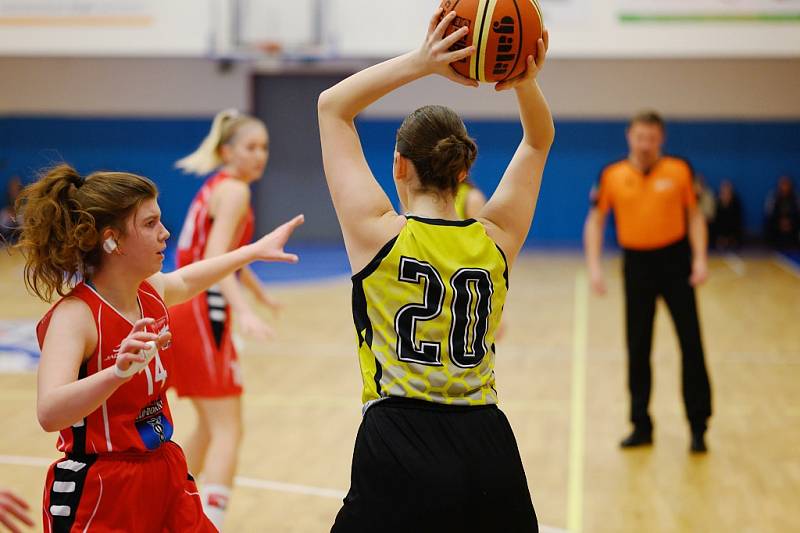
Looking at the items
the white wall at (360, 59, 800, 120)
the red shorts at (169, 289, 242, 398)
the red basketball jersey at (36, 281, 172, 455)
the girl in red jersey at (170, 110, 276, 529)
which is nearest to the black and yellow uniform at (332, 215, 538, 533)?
the red basketball jersey at (36, 281, 172, 455)

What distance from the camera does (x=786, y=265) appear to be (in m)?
16.3

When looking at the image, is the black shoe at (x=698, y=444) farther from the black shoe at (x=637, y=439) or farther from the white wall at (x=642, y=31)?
the white wall at (x=642, y=31)

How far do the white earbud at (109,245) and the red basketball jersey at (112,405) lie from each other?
0.11 m

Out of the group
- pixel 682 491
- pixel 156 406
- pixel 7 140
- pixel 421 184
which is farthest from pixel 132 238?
pixel 7 140

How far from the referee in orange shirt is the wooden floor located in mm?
355

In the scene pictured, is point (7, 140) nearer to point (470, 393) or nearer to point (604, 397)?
point (604, 397)

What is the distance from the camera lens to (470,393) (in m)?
2.54

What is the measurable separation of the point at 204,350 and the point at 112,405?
1.78 m

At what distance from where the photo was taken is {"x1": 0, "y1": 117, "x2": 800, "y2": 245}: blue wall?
742 inches

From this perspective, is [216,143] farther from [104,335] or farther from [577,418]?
[577,418]

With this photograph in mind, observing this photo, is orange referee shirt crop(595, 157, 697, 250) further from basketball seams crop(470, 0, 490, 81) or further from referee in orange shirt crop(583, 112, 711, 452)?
basketball seams crop(470, 0, 490, 81)

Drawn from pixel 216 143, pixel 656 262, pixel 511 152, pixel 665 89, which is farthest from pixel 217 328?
pixel 665 89

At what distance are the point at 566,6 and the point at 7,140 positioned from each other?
13.2m

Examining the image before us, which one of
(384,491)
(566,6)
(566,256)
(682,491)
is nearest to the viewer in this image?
(384,491)
